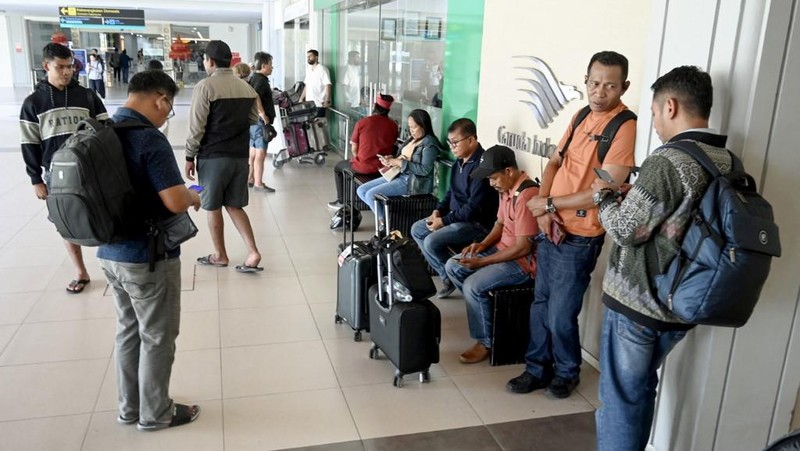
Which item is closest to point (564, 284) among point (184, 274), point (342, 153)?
point (184, 274)

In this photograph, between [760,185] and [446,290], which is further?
[446,290]

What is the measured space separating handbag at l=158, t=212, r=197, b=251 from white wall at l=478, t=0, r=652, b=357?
184 centimetres

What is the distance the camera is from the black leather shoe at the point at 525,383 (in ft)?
10.1

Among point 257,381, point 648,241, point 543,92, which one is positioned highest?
point 543,92

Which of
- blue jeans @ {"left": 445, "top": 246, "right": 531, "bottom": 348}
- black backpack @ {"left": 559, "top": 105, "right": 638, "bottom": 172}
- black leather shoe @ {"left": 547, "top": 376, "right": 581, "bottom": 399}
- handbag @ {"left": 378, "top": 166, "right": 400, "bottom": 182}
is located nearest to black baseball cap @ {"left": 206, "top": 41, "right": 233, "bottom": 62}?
handbag @ {"left": 378, "top": 166, "right": 400, "bottom": 182}

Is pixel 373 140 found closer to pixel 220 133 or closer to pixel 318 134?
pixel 220 133

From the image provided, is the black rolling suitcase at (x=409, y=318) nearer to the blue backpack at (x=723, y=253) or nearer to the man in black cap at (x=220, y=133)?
the blue backpack at (x=723, y=253)

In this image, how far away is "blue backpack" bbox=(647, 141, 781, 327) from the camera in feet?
5.82

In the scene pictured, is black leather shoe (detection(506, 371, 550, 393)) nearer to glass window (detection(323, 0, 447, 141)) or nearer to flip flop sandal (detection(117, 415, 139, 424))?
flip flop sandal (detection(117, 415, 139, 424))

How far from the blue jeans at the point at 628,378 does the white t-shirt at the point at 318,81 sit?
8174 mm

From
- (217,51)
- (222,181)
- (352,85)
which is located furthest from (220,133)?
(352,85)

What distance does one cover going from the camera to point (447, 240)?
4.13 m

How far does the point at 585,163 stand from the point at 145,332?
194 centimetres

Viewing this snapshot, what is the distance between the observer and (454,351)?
355 cm
